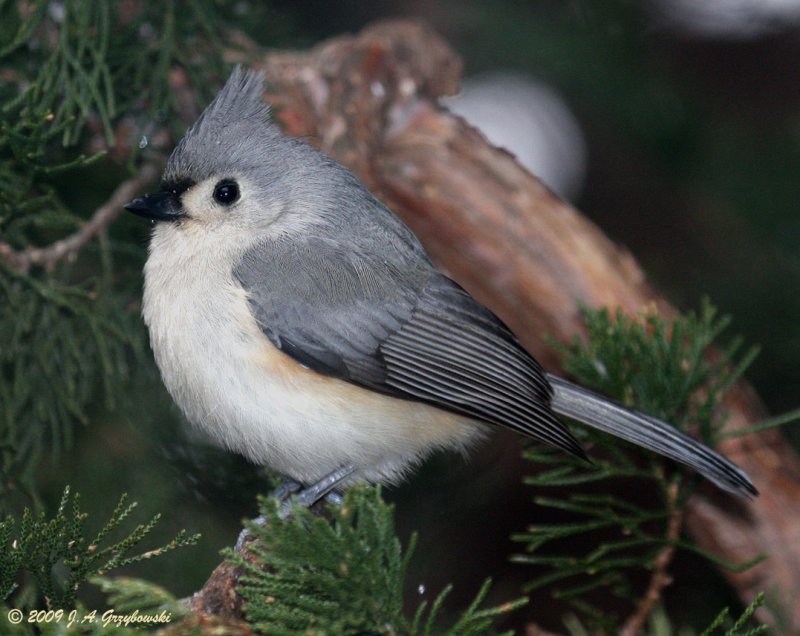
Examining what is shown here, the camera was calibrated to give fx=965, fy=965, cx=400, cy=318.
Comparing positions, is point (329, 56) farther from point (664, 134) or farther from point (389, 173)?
point (664, 134)

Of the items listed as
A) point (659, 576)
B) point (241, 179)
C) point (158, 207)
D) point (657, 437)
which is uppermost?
point (241, 179)

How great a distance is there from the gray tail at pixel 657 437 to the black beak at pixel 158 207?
1.31 meters

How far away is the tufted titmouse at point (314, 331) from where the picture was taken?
2.58 metres

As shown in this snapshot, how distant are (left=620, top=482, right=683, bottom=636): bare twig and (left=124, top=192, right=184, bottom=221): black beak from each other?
1.64m

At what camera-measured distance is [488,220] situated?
139 inches

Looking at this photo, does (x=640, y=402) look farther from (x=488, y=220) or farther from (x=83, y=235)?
(x=83, y=235)

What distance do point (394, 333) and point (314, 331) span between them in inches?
10.0

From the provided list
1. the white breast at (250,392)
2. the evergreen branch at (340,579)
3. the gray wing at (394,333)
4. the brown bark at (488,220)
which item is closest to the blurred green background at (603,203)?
the brown bark at (488,220)

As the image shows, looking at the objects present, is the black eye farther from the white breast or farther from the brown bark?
the brown bark

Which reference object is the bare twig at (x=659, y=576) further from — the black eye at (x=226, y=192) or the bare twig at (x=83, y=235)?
the bare twig at (x=83, y=235)

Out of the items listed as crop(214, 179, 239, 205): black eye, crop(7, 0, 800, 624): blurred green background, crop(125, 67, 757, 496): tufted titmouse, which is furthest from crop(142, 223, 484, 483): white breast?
crop(7, 0, 800, 624): blurred green background

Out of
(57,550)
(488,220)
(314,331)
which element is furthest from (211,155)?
(57,550)

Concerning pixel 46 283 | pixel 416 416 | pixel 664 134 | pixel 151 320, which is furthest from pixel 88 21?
pixel 664 134

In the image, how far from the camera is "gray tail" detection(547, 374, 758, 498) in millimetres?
2721
